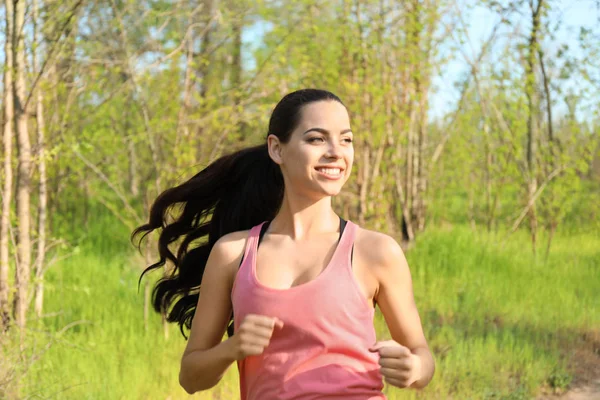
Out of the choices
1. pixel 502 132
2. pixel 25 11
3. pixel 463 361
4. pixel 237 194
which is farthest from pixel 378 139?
pixel 237 194

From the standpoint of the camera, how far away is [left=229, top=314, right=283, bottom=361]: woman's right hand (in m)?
2.09

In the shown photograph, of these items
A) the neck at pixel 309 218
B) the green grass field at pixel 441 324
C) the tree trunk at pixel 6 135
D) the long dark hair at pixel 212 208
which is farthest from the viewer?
the tree trunk at pixel 6 135

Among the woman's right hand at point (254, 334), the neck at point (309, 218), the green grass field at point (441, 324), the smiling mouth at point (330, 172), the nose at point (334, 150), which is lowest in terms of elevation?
the green grass field at point (441, 324)

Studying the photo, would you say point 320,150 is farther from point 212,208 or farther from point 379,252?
point 212,208

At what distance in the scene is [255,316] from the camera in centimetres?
210

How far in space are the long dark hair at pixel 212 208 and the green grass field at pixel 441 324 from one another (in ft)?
3.51

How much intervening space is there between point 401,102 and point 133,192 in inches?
137

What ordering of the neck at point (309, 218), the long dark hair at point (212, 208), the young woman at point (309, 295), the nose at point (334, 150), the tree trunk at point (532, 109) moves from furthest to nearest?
the tree trunk at point (532, 109), the long dark hair at point (212, 208), the neck at point (309, 218), the nose at point (334, 150), the young woman at point (309, 295)

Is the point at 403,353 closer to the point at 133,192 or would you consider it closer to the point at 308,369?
the point at 308,369

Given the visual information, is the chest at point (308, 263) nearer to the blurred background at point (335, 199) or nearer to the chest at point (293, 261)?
the chest at point (293, 261)

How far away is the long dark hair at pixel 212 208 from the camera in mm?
2777

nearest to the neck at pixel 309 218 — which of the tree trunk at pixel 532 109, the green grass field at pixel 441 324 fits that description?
the green grass field at pixel 441 324

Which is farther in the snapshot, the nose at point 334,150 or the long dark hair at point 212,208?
the long dark hair at point 212,208

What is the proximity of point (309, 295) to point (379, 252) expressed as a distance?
23 cm
